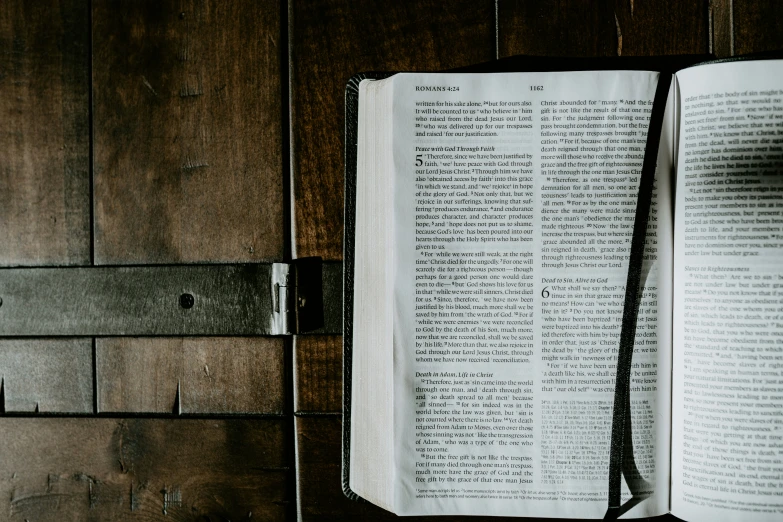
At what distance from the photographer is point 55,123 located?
36 cm

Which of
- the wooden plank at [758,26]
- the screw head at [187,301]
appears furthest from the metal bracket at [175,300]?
the wooden plank at [758,26]

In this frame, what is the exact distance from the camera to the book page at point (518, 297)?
32 centimetres

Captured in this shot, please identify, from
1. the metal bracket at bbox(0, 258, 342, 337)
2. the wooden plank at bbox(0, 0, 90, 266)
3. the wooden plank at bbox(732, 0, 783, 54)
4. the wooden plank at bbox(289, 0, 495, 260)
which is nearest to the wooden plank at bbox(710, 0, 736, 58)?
the wooden plank at bbox(732, 0, 783, 54)

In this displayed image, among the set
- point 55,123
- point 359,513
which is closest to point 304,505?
point 359,513

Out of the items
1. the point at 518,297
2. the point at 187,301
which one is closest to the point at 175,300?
the point at 187,301

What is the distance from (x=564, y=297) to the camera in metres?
0.33

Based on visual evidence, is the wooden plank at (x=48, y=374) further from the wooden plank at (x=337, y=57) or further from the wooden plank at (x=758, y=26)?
Answer: the wooden plank at (x=758, y=26)

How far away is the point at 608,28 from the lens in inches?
13.3

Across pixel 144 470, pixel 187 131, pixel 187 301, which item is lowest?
pixel 144 470

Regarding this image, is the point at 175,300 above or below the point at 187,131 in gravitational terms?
below

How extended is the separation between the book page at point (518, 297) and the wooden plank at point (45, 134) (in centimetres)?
21

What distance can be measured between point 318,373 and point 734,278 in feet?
0.82

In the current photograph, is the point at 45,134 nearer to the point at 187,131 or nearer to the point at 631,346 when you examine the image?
the point at 187,131

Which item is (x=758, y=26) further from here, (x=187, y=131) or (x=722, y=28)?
(x=187, y=131)
